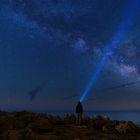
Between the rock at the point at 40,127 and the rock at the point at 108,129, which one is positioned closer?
the rock at the point at 40,127

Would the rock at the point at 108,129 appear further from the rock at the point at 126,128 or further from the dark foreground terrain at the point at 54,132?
the rock at the point at 126,128

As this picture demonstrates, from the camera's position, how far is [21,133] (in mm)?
21938

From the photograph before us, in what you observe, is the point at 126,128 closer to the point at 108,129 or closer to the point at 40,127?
the point at 108,129

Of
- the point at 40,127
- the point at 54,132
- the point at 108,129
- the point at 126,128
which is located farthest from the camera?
the point at 108,129

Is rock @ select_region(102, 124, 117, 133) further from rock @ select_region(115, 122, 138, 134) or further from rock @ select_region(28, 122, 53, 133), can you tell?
rock @ select_region(28, 122, 53, 133)

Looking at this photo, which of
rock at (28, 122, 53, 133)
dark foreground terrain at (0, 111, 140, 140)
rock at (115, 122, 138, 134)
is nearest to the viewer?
dark foreground terrain at (0, 111, 140, 140)

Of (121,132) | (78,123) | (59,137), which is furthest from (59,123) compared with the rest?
(59,137)

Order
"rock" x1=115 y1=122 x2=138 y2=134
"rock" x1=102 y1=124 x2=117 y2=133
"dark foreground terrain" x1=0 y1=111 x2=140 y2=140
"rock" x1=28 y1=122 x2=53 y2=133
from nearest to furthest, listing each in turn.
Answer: "dark foreground terrain" x1=0 y1=111 x2=140 y2=140
"rock" x1=28 y1=122 x2=53 y2=133
"rock" x1=115 y1=122 x2=138 y2=134
"rock" x1=102 y1=124 x2=117 y2=133

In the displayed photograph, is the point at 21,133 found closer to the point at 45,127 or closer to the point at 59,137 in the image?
the point at 59,137

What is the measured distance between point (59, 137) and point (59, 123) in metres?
11.1

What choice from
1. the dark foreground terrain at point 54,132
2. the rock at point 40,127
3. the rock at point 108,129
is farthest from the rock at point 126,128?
the rock at point 40,127

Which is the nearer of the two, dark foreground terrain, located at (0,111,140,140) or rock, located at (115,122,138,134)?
dark foreground terrain, located at (0,111,140,140)

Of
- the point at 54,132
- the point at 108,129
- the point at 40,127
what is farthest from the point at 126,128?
the point at 40,127

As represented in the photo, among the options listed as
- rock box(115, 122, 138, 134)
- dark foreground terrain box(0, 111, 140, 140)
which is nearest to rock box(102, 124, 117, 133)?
dark foreground terrain box(0, 111, 140, 140)
